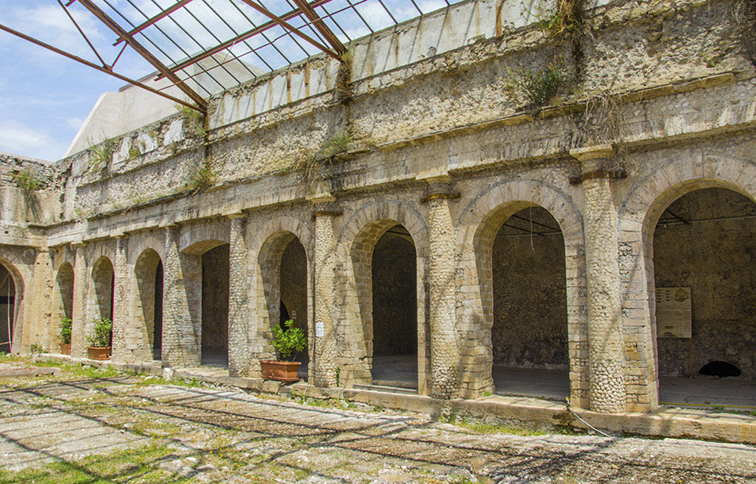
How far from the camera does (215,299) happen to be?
770 inches

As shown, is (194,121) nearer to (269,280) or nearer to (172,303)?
(172,303)

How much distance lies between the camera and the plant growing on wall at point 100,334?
16375 millimetres

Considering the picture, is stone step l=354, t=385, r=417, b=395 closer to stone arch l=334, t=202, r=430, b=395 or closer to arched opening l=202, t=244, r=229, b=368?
stone arch l=334, t=202, r=430, b=395

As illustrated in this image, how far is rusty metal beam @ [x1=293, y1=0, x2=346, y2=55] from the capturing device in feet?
32.8

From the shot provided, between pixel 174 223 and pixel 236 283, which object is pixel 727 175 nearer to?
pixel 236 283

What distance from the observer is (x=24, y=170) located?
62.8 feet

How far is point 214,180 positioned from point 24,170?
32.6 ft

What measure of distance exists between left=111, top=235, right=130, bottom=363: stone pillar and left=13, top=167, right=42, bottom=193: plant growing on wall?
18.2 feet

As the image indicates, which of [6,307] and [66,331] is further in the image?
[6,307]

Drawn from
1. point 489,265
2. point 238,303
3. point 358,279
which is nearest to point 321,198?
point 358,279

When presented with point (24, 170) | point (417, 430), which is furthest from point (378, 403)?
point (24, 170)

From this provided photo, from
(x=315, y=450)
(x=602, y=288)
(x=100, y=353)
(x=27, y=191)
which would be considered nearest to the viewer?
(x=315, y=450)

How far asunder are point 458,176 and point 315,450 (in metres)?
4.63

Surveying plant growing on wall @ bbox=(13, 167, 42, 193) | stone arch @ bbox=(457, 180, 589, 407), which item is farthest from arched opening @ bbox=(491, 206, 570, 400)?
plant growing on wall @ bbox=(13, 167, 42, 193)
